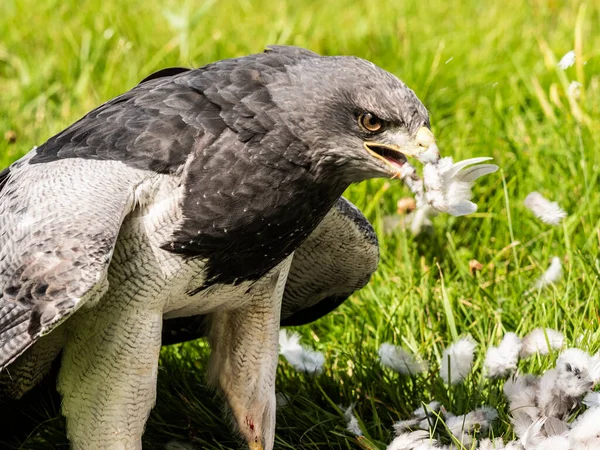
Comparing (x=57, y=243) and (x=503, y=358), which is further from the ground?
(x=57, y=243)

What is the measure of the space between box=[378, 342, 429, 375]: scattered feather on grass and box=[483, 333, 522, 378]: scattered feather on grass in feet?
0.94

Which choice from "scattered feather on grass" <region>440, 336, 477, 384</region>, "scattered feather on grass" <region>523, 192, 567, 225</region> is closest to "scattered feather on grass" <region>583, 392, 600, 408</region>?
"scattered feather on grass" <region>440, 336, 477, 384</region>

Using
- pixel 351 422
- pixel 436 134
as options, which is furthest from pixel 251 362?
pixel 436 134

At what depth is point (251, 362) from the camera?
13.5 feet

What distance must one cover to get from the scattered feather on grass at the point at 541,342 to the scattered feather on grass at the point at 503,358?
0.05 metres

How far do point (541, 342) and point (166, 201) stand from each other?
164 cm

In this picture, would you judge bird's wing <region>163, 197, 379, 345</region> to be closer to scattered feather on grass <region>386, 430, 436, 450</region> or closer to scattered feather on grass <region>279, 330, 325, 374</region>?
scattered feather on grass <region>279, 330, 325, 374</region>

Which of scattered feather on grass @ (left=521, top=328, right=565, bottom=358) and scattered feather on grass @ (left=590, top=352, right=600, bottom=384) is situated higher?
scattered feather on grass @ (left=590, top=352, right=600, bottom=384)

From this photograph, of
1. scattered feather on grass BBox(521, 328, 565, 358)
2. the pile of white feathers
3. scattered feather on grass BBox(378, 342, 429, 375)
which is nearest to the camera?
the pile of white feathers

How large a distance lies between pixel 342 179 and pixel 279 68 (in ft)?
1.38

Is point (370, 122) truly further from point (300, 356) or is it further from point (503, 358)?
point (300, 356)

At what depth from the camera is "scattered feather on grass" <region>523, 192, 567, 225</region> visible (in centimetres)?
467

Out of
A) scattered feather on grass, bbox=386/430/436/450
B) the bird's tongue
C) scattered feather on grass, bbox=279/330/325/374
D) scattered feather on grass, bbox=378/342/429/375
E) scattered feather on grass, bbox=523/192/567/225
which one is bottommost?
scattered feather on grass, bbox=279/330/325/374

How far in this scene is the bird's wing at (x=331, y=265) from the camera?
4.14 metres
